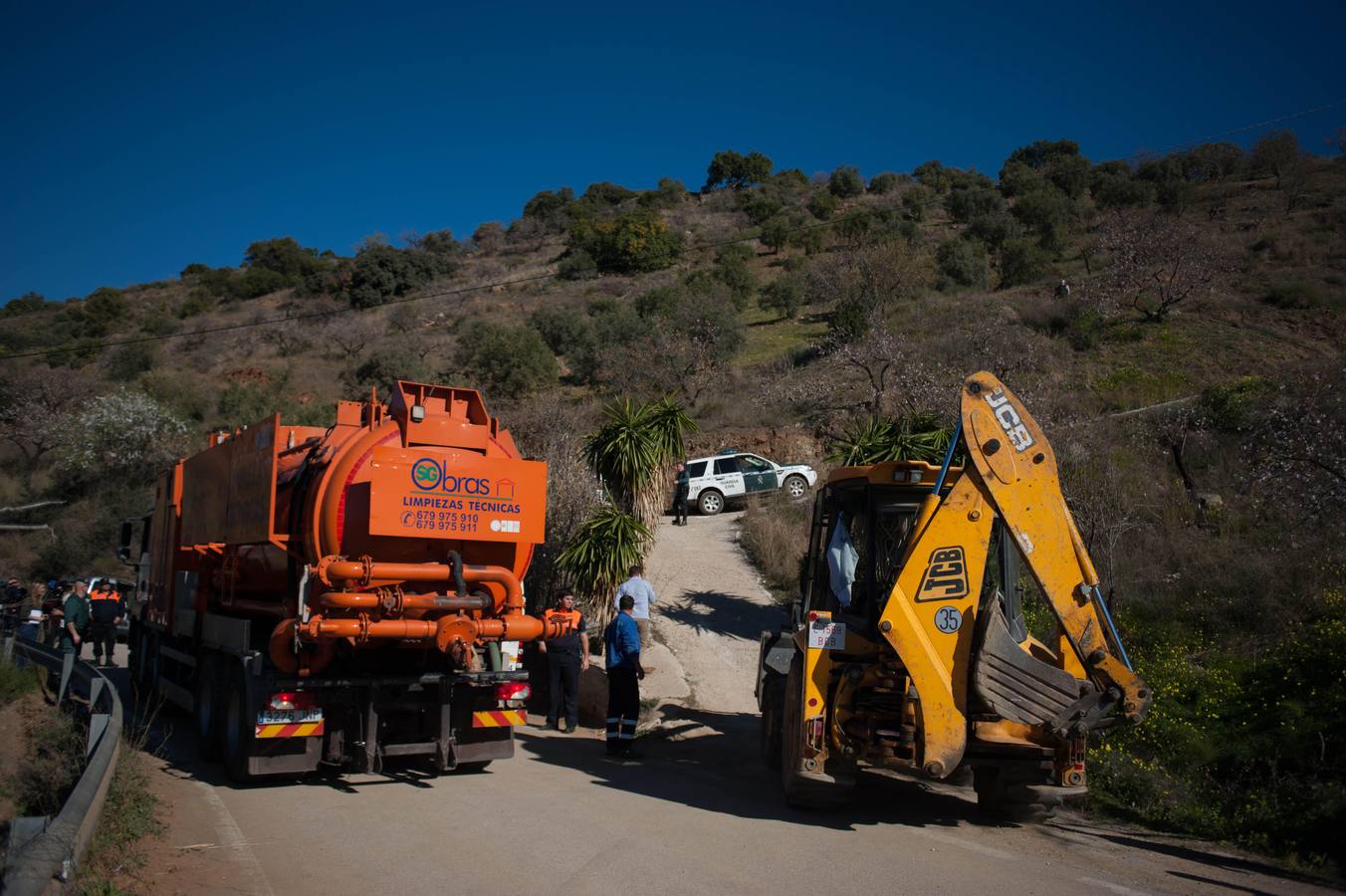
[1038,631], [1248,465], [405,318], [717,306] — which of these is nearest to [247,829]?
[1038,631]

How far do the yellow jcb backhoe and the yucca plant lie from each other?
7419mm

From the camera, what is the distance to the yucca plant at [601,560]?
49.7 ft

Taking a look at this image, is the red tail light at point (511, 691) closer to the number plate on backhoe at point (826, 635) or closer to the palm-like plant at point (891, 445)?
the number plate on backhoe at point (826, 635)

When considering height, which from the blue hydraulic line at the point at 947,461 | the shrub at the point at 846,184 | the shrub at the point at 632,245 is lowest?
the blue hydraulic line at the point at 947,461

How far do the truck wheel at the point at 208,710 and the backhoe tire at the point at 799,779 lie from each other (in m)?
5.73

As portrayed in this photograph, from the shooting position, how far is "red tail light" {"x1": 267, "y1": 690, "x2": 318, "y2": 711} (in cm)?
824

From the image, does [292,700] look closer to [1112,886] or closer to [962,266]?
[1112,886]

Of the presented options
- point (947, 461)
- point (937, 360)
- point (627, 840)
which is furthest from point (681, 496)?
point (947, 461)

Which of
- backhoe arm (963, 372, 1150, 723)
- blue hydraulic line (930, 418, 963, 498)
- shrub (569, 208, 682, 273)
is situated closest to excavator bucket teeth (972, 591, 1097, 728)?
backhoe arm (963, 372, 1150, 723)

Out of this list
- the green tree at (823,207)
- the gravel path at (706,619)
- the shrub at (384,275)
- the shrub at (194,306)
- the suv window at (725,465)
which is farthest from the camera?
the green tree at (823,207)

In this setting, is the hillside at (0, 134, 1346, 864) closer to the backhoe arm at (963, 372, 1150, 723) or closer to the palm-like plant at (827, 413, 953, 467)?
the palm-like plant at (827, 413, 953, 467)

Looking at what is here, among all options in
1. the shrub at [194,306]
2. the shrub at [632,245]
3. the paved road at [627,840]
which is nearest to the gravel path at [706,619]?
the paved road at [627,840]

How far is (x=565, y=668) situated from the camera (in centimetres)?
1255

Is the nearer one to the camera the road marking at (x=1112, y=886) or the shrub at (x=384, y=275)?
the road marking at (x=1112, y=886)
